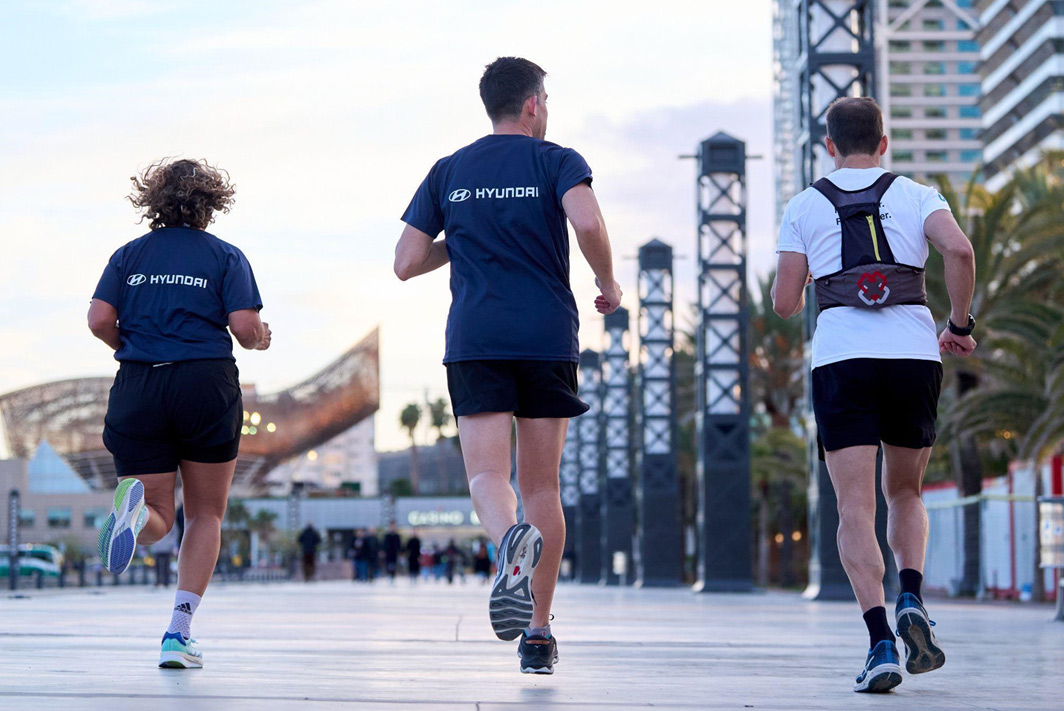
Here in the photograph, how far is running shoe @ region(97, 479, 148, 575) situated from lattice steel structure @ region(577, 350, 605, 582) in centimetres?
4940

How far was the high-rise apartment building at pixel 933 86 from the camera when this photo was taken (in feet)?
423

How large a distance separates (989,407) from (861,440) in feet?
71.3

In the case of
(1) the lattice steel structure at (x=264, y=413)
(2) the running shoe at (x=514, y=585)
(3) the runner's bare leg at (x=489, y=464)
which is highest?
(1) the lattice steel structure at (x=264, y=413)

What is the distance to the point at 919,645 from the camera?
4.98 metres

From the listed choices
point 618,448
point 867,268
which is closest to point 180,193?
point 867,268

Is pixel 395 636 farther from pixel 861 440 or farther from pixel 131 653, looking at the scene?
pixel 861 440

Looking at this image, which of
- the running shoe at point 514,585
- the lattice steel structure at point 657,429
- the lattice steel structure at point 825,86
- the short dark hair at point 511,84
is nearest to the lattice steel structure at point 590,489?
the lattice steel structure at point 657,429

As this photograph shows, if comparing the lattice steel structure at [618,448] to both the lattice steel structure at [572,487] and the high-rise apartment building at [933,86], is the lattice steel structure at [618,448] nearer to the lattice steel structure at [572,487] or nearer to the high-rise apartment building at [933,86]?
the lattice steel structure at [572,487]

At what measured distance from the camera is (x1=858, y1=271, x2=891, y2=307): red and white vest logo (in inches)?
208

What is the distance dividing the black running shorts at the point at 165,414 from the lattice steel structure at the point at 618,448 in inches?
1572

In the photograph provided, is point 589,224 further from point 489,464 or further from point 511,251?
point 489,464

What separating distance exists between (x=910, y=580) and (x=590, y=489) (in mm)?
50782

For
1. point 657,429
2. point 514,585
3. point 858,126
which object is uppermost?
point 657,429

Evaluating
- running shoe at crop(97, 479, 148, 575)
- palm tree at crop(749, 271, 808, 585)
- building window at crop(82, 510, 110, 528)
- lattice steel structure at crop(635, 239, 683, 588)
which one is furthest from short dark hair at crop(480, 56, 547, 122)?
building window at crop(82, 510, 110, 528)
